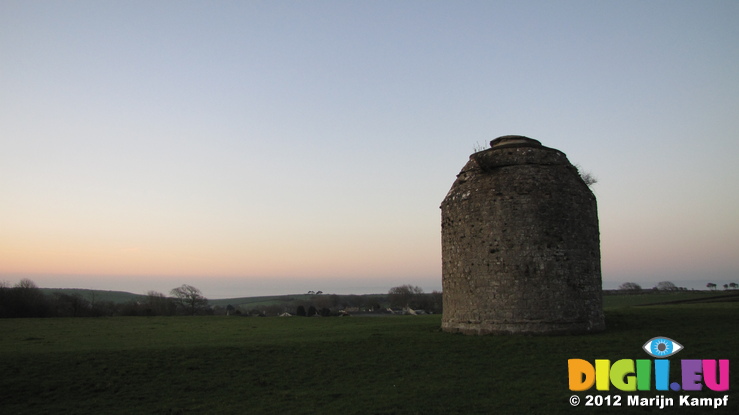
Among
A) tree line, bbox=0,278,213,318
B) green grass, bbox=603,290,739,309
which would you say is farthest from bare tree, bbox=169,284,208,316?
→ green grass, bbox=603,290,739,309

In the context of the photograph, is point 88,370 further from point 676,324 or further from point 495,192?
point 676,324

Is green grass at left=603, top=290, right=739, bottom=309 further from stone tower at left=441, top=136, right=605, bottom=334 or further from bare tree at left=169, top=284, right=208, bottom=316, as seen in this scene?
bare tree at left=169, top=284, right=208, bottom=316

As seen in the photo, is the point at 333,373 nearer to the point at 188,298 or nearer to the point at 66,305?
the point at 66,305

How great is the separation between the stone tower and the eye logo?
121 inches

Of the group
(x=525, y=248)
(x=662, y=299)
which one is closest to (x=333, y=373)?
(x=525, y=248)

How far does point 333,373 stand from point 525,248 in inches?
384

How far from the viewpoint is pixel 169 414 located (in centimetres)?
1119

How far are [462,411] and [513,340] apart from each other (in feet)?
27.2

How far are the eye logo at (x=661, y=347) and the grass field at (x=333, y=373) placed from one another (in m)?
0.36

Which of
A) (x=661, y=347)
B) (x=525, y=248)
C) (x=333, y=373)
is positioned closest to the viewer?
(x=333, y=373)

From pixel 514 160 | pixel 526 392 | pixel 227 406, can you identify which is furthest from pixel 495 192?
pixel 227 406

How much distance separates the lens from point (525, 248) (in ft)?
65.1

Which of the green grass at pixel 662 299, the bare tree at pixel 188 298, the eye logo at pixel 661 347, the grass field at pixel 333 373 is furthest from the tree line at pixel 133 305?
the eye logo at pixel 661 347

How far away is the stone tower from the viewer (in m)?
19.6
